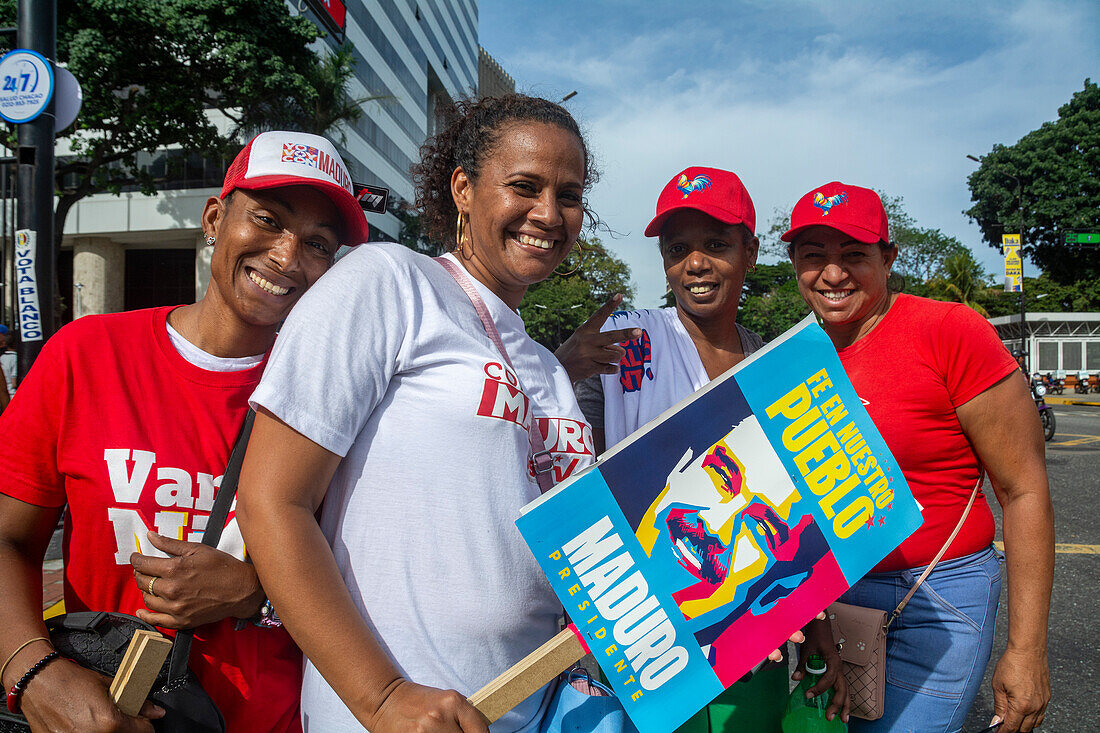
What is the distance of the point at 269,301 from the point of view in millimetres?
1687

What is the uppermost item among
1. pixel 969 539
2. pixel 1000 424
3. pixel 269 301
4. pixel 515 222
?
pixel 515 222

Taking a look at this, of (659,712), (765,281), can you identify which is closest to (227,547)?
(659,712)

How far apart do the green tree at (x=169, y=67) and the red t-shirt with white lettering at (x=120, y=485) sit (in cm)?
1640

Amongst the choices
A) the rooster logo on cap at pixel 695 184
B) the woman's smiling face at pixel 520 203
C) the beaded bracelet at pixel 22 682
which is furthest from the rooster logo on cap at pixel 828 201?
the beaded bracelet at pixel 22 682

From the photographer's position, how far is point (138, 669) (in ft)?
4.06

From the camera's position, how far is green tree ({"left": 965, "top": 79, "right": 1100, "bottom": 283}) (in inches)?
1487

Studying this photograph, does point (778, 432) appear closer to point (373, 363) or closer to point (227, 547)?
point (373, 363)

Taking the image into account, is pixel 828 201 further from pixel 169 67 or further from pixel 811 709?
pixel 169 67

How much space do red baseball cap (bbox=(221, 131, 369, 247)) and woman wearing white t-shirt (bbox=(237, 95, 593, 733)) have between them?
44 centimetres

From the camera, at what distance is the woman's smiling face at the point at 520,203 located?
1.62m

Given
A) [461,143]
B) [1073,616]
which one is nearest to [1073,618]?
[1073,616]

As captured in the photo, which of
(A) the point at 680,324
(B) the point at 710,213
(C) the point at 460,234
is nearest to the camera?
(C) the point at 460,234

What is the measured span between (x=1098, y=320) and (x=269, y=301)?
1821 inches

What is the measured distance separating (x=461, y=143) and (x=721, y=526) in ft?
3.76
